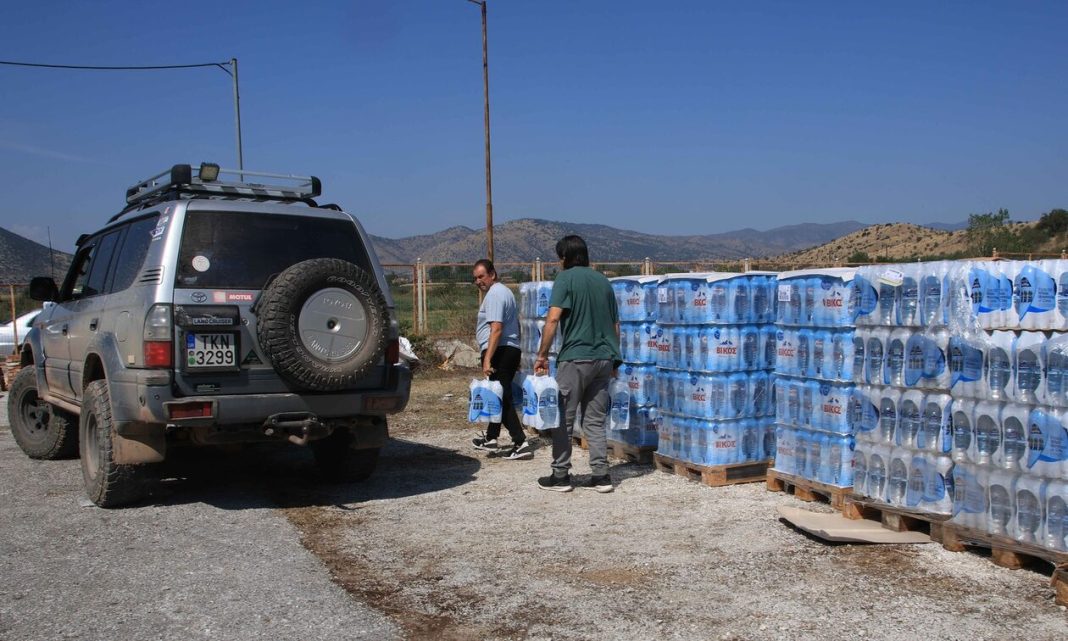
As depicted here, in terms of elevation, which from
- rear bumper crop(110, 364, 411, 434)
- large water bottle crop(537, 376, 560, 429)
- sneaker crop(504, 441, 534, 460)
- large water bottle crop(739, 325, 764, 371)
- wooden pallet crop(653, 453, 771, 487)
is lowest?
sneaker crop(504, 441, 534, 460)

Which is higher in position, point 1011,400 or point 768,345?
point 768,345

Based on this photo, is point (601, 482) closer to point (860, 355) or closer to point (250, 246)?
point (860, 355)

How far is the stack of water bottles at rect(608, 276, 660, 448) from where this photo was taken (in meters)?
8.48

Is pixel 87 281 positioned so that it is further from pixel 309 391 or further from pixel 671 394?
pixel 671 394

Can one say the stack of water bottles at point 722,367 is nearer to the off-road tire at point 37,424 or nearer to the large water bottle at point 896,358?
the large water bottle at point 896,358

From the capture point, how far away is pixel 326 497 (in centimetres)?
736

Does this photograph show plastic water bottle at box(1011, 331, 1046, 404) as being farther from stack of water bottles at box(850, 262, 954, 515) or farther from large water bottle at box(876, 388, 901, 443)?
large water bottle at box(876, 388, 901, 443)

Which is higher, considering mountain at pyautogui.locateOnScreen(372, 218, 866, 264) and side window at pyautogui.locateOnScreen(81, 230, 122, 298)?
mountain at pyautogui.locateOnScreen(372, 218, 866, 264)

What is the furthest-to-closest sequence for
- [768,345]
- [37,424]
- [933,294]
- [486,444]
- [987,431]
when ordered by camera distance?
1. [37,424]
2. [486,444]
3. [768,345]
4. [933,294]
5. [987,431]

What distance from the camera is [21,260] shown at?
65375 millimetres

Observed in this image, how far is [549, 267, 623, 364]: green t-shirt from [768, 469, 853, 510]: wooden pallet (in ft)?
5.37

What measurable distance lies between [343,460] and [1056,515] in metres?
5.42

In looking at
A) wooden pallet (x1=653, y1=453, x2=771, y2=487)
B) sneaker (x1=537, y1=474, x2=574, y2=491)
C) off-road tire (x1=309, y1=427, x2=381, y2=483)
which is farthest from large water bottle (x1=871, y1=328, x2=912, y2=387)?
off-road tire (x1=309, y1=427, x2=381, y2=483)

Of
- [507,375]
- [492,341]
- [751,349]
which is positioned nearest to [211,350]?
[492,341]
